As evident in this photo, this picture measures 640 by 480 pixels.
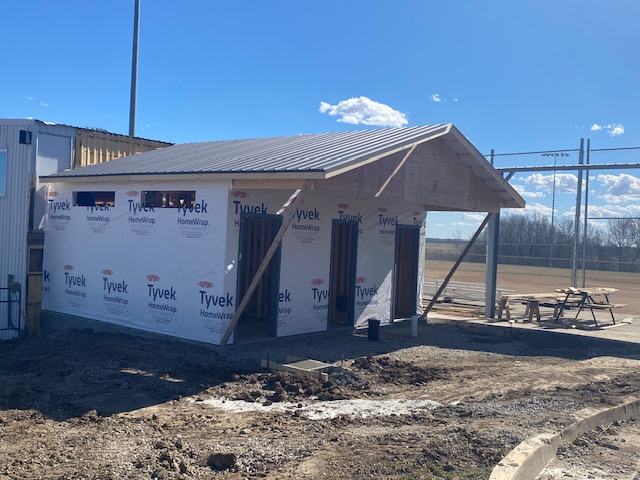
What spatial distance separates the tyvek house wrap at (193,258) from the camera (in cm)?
1131

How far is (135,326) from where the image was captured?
12625 millimetres

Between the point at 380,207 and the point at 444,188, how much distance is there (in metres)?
2.00

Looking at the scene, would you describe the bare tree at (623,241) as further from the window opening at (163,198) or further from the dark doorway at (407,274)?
the window opening at (163,198)

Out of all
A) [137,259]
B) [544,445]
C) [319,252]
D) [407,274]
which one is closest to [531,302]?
[407,274]

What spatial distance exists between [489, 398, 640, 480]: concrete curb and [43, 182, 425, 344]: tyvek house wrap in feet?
19.8

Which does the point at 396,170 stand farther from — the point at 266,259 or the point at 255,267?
the point at 255,267

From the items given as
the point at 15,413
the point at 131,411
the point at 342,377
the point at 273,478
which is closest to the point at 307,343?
the point at 342,377

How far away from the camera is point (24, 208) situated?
1437cm

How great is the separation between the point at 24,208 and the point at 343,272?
712cm

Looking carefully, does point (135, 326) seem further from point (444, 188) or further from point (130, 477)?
point (130, 477)

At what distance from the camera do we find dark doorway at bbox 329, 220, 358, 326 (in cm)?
1416

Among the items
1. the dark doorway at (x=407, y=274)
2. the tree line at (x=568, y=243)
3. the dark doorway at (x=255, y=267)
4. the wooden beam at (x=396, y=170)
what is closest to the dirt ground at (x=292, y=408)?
the dark doorway at (x=255, y=267)

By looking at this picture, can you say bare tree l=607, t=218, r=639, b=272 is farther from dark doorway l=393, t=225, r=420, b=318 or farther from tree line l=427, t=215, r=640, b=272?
dark doorway l=393, t=225, r=420, b=318

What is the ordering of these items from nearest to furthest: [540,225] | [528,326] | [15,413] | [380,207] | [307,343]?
[15,413] → [307,343] → [380,207] → [528,326] → [540,225]
